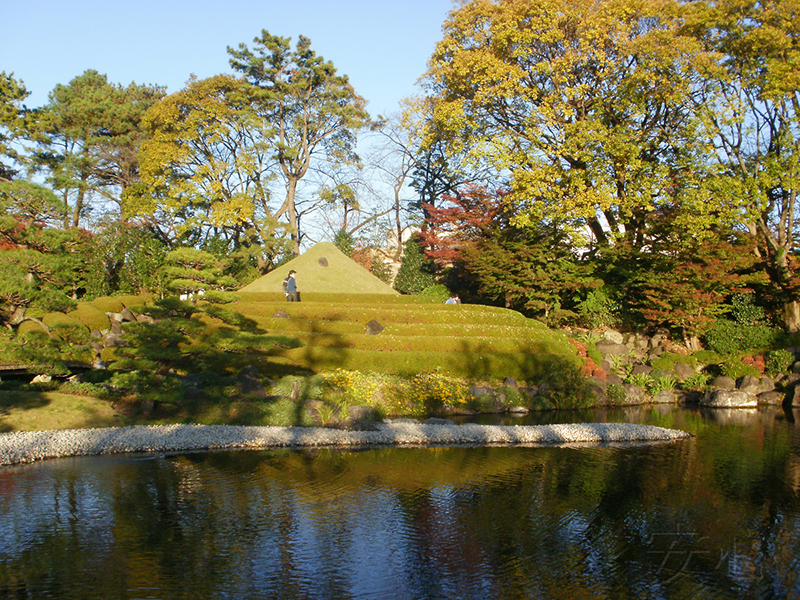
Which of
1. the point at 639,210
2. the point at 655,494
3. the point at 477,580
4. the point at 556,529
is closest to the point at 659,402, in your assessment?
the point at 639,210

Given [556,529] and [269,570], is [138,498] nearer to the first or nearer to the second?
[269,570]

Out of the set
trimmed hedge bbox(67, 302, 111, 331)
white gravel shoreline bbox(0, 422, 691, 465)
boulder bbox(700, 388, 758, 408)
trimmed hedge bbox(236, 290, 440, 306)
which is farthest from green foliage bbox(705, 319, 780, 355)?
trimmed hedge bbox(67, 302, 111, 331)

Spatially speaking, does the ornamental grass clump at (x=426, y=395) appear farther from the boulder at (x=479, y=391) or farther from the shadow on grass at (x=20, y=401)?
the shadow on grass at (x=20, y=401)

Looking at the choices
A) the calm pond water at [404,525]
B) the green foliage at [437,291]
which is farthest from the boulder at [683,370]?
the green foliage at [437,291]

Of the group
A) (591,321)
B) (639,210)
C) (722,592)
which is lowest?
(722,592)

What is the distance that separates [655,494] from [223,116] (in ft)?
95.2

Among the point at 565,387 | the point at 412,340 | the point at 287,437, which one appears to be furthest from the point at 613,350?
the point at 287,437

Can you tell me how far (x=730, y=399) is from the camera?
1900 cm

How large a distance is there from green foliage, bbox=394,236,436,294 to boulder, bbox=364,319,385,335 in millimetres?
13855

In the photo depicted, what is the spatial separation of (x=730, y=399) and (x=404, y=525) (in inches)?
604

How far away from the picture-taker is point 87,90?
115 feet

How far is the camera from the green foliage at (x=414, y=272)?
34.6 m

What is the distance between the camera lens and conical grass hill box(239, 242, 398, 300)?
28.7 m

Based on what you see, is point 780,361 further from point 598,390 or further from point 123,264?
point 123,264
